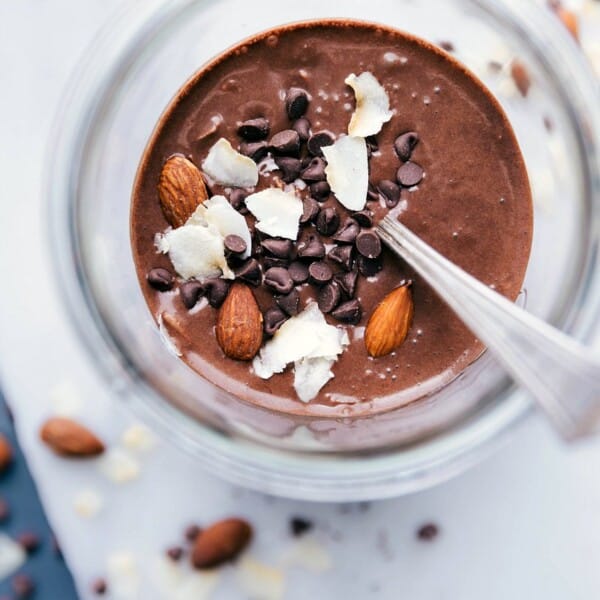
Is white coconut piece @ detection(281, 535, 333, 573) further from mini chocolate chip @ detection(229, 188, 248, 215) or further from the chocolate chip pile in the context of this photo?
mini chocolate chip @ detection(229, 188, 248, 215)

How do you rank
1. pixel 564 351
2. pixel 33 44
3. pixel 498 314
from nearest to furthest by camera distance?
pixel 564 351 → pixel 498 314 → pixel 33 44

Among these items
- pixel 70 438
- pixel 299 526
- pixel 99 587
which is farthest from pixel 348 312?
pixel 99 587

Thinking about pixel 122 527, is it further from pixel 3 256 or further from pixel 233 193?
pixel 233 193

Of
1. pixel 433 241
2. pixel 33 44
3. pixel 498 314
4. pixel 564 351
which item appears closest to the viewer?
pixel 564 351

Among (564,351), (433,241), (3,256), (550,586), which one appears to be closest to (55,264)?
(3,256)

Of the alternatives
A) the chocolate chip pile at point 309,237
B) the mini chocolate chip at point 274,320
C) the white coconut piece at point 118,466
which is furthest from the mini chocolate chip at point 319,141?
the white coconut piece at point 118,466

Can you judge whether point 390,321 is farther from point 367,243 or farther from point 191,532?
point 191,532
